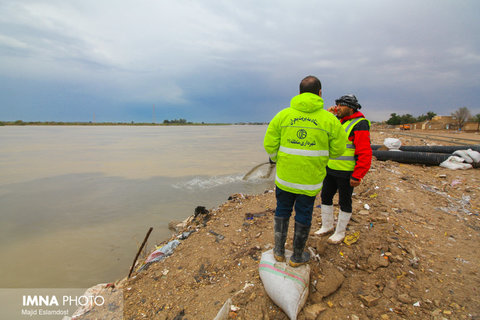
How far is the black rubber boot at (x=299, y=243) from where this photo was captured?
1.96 m

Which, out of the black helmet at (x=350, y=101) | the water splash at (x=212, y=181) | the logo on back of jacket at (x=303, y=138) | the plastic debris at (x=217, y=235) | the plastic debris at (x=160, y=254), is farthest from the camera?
the water splash at (x=212, y=181)

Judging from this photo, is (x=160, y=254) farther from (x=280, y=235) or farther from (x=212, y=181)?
(x=212, y=181)

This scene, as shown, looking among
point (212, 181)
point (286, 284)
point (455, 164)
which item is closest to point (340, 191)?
point (286, 284)

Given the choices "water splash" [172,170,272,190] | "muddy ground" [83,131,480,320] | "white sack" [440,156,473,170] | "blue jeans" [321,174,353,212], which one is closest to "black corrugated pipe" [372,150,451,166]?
"white sack" [440,156,473,170]

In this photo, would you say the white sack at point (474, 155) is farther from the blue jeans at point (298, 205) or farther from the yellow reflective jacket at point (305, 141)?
the blue jeans at point (298, 205)

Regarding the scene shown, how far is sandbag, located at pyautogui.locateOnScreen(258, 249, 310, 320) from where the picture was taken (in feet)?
5.90

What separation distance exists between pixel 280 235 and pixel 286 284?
0.40 meters

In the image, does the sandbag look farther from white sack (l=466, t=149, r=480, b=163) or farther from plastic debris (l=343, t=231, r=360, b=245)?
A: white sack (l=466, t=149, r=480, b=163)

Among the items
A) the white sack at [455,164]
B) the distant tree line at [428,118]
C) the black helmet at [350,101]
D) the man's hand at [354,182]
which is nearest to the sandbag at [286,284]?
the man's hand at [354,182]

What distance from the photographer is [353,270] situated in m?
2.22

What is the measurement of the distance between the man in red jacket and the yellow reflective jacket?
1.66 ft

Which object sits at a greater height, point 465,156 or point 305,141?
point 305,141

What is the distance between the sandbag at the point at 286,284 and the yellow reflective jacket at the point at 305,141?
73cm

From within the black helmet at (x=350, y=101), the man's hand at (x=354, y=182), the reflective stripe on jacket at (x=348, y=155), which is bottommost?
the man's hand at (x=354, y=182)
